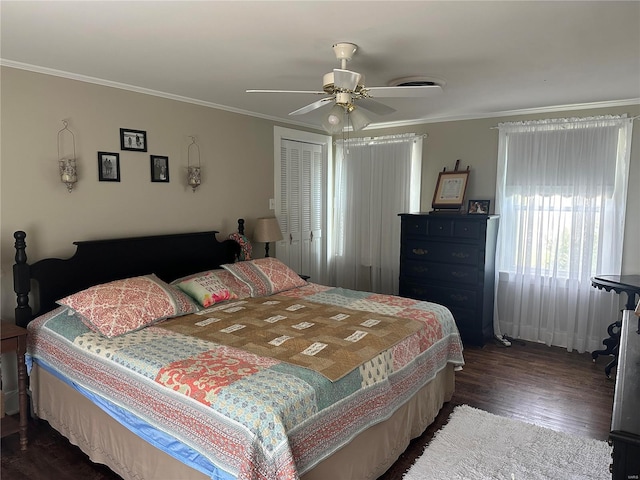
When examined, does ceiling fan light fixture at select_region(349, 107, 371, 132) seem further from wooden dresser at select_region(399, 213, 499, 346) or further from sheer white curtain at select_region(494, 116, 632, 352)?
sheer white curtain at select_region(494, 116, 632, 352)

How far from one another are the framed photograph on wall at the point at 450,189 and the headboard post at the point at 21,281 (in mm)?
3786

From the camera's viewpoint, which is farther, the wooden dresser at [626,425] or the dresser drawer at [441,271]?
the dresser drawer at [441,271]

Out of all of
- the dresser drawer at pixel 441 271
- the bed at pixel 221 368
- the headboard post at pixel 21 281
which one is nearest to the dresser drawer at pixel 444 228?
the dresser drawer at pixel 441 271

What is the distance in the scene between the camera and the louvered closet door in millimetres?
4973

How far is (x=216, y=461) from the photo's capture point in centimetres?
178

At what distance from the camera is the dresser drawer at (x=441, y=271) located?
4352mm

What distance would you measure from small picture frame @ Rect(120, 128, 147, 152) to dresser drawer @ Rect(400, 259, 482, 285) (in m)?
2.83

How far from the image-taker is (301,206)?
5230mm

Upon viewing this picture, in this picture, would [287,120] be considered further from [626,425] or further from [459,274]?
[626,425]

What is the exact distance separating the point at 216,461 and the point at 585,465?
2.09m

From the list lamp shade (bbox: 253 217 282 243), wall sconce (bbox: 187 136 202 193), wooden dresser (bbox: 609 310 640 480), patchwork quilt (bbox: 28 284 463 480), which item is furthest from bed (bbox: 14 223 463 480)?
wooden dresser (bbox: 609 310 640 480)

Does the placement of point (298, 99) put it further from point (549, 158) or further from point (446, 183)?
point (549, 158)

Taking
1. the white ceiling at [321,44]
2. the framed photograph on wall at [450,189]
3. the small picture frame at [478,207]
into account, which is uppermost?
the white ceiling at [321,44]

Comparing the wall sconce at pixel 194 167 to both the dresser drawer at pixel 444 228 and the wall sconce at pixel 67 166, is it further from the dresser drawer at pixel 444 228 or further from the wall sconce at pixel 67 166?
the dresser drawer at pixel 444 228
